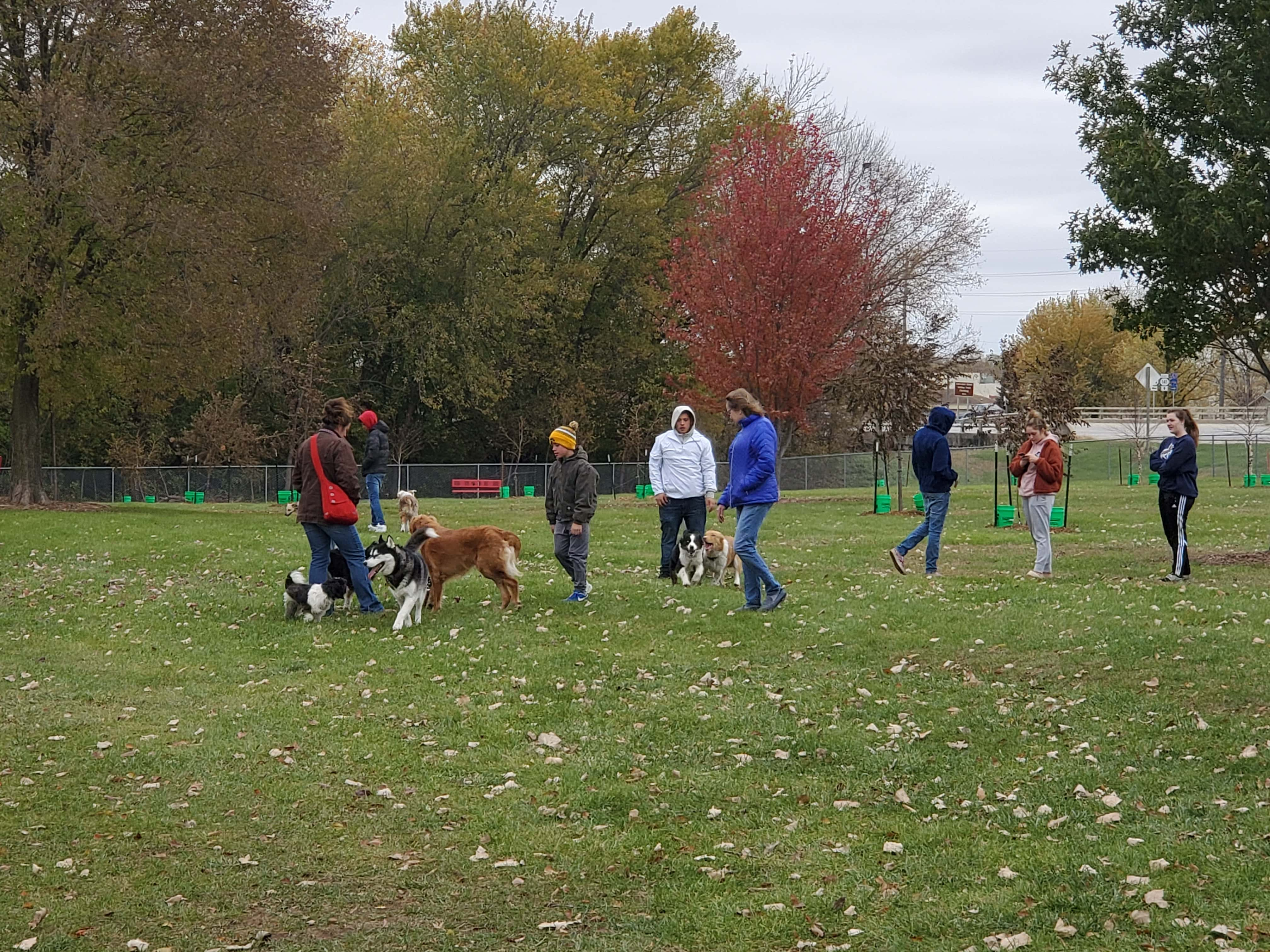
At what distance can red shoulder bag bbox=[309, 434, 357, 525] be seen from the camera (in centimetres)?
1283

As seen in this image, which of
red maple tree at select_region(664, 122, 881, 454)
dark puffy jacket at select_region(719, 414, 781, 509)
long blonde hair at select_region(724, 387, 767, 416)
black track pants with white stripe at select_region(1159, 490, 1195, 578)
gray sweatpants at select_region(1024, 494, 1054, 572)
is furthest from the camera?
red maple tree at select_region(664, 122, 881, 454)

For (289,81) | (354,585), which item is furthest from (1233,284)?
(289,81)

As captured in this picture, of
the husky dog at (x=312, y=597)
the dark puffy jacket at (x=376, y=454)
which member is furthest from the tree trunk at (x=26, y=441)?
the husky dog at (x=312, y=597)

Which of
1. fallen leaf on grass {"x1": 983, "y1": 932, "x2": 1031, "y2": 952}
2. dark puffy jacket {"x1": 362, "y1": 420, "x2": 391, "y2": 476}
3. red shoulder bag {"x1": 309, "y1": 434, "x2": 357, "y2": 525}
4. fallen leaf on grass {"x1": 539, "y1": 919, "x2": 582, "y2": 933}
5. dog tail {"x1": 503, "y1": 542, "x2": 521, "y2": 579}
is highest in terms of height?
dark puffy jacket {"x1": 362, "y1": 420, "x2": 391, "y2": 476}

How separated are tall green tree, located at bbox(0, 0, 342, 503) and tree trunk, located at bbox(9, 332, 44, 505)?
1.6 inches

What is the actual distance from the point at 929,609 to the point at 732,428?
36.3 m

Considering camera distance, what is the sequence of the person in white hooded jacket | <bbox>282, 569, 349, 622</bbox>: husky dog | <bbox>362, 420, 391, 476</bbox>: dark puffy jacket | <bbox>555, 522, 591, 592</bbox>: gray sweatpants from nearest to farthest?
<bbox>282, 569, 349, 622</bbox>: husky dog < <bbox>555, 522, 591, 592</bbox>: gray sweatpants < the person in white hooded jacket < <bbox>362, 420, 391, 476</bbox>: dark puffy jacket

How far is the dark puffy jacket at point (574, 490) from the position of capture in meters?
13.5

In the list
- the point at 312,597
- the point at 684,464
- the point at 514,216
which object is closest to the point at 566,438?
the point at 684,464

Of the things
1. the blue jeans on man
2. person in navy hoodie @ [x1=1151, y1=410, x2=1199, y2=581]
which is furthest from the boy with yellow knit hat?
person in navy hoodie @ [x1=1151, y1=410, x2=1199, y2=581]

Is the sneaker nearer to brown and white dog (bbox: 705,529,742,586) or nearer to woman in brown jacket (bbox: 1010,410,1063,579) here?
woman in brown jacket (bbox: 1010,410,1063,579)

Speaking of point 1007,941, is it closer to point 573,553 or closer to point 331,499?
point 331,499

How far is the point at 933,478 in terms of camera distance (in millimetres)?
15562

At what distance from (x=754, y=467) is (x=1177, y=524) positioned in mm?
5819
